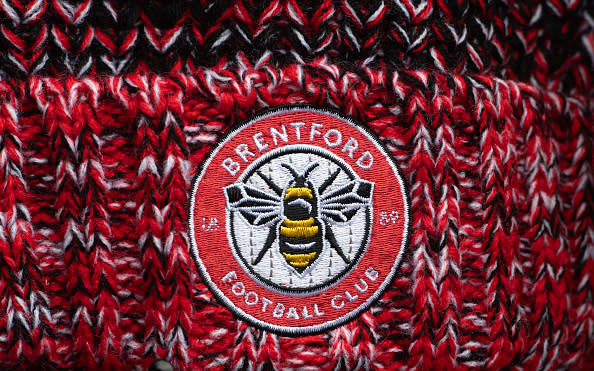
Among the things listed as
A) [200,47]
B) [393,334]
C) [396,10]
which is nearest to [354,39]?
[396,10]

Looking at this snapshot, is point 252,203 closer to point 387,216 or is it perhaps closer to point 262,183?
point 262,183

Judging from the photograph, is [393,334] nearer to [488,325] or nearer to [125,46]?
[488,325]

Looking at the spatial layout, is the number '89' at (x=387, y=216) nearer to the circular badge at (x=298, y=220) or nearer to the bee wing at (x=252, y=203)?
the circular badge at (x=298, y=220)

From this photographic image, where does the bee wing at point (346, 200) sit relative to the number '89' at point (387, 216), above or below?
above

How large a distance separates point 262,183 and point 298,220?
0.05 meters

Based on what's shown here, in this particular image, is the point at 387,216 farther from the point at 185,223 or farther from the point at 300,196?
the point at 185,223

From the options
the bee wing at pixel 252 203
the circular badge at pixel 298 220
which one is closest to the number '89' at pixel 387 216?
the circular badge at pixel 298 220

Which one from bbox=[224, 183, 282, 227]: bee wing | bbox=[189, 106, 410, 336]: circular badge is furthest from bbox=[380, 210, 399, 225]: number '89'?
bbox=[224, 183, 282, 227]: bee wing

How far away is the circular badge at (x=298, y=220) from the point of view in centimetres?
55

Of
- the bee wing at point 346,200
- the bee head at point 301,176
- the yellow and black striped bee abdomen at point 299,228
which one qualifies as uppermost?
the bee head at point 301,176

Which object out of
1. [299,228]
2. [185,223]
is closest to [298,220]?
[299,228]

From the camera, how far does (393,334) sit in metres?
0.58

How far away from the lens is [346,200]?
0.56m

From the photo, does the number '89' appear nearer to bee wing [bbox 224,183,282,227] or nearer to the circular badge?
the circular badge
